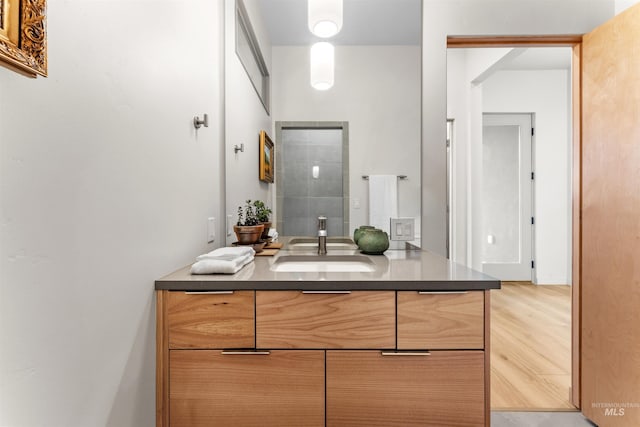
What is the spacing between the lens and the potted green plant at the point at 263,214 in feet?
5.83

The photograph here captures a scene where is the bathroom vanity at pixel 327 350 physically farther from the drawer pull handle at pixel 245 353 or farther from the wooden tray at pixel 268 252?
the wooden tray at pixel 268 252

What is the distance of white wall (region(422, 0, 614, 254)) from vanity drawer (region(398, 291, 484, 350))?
32.9 inches

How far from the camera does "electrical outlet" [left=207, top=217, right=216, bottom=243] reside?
1523 millimetres

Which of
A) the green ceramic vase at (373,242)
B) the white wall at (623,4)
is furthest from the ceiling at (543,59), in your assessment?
the green ceramic vase at (373,242)

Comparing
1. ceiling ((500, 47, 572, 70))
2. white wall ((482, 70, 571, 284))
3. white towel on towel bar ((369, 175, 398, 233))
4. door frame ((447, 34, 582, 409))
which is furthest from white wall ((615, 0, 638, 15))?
white wall ((482, 70, 571, 284))

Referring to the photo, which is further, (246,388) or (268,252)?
(268,252)

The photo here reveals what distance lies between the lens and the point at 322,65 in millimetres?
Answer: 1823

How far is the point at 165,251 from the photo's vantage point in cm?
112

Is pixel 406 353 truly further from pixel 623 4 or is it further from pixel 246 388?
pixel 623 4

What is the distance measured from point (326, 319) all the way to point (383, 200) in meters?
0.94

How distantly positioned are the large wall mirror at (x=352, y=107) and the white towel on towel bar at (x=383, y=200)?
25 millimetres

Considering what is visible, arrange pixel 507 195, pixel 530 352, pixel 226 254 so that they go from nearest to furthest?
pixel 226 254 < pixel 530 352 < pixel 507 195

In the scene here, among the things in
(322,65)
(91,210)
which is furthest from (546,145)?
(91,210)

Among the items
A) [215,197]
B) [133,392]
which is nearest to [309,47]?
[215,197]
